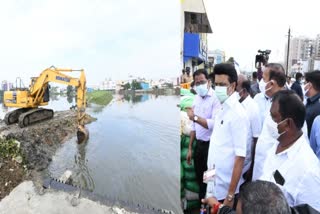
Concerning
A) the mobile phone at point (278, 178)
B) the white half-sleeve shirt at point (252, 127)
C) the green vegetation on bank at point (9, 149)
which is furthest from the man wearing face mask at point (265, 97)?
the green vegetation on bank at point (9, 149)

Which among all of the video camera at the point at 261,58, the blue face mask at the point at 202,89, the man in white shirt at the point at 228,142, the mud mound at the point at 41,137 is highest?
the video camera at the point at 261,58

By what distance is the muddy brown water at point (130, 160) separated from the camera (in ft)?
17.5

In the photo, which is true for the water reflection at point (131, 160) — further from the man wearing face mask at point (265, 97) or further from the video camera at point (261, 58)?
the video camera at point (261, 58)

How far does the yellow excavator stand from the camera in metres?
9.66

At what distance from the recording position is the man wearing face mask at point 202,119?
2.73m

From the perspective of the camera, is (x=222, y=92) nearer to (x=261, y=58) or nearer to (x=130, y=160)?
(x=261, y=58)

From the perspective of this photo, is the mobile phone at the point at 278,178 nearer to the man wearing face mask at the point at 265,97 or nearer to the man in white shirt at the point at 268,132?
the man in white shirt at the point at 268,132

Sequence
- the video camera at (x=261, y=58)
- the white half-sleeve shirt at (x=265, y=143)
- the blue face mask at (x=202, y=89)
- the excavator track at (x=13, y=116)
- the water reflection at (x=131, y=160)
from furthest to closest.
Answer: the excavator track at (x=13, y=116), the water reflection at (x=131, y=160), the video camera at (x=261, y=58), the blue face mask at (x=202, y=89), the white half-sleeve shirt at (x=265, y=143)

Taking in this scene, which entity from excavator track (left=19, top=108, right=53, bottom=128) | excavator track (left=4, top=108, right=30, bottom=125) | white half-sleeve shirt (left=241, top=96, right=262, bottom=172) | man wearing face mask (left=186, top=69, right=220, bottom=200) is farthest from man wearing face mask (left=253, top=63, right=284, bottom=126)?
excavator track (left=4, top=108, right=30, bottom=125)

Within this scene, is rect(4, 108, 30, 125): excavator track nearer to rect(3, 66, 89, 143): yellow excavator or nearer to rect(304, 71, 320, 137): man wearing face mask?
rect(3, 66, 89, 143): yellow excavator

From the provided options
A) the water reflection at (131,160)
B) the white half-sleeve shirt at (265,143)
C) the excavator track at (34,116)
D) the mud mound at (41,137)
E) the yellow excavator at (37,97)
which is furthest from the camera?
the excavator track at (34,116)

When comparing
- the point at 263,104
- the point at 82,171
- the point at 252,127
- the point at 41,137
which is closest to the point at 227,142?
the point at 252,127

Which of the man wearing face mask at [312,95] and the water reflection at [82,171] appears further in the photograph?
the water reflection at [82,171]

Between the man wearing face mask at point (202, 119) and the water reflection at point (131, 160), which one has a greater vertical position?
the man wearing face mask at point (202, 119)
